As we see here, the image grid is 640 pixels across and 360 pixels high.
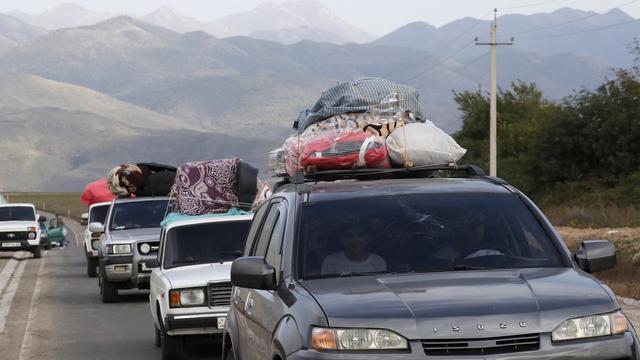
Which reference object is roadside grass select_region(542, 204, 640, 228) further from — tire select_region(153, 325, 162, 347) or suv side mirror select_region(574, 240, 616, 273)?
suv side mirror select_region(574, 240, 616, 273)

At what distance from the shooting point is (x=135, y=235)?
23641 mm

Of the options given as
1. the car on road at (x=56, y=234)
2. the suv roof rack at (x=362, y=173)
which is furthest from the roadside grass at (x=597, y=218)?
the suv roof rack at (x=362, y=173)

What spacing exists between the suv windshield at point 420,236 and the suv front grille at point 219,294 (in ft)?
21.6

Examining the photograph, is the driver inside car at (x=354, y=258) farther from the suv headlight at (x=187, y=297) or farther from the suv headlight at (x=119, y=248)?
the suv headlight at (x=119, y=248)

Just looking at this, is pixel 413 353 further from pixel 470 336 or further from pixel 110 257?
pixel 110 257

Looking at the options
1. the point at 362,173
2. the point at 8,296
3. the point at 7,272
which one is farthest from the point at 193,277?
the point at 7,272

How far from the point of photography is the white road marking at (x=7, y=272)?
98.6 ft

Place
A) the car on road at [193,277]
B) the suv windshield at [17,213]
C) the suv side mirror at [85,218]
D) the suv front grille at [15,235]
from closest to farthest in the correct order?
the car on road at [193,277] < the suv side mirror at [85,218] < the suv front grille at [15,235] < the suv windshield at [17,213]

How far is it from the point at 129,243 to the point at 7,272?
12374 millimetres

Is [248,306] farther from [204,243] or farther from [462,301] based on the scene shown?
[204,243]

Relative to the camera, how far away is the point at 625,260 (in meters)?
27.5

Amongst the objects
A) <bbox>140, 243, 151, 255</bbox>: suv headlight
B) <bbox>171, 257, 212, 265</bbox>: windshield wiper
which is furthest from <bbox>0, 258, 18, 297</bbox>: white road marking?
<bbox>171, 257, 212, 265</bbox>: windshield wiper

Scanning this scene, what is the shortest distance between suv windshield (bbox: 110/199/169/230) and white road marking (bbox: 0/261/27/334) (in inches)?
88.9

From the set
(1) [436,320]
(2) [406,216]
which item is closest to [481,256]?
(2) [406,216]
